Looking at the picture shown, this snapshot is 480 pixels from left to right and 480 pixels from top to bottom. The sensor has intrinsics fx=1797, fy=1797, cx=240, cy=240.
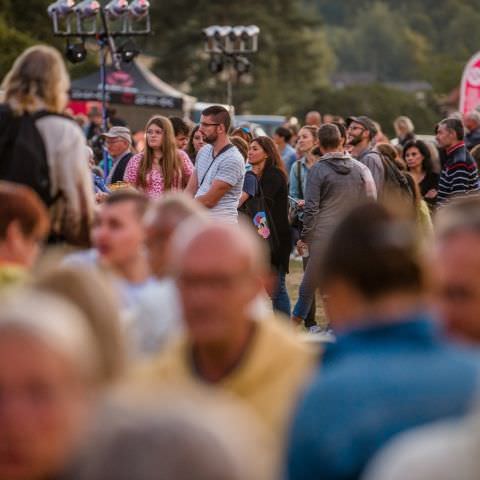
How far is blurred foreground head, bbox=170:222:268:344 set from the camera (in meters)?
4.36

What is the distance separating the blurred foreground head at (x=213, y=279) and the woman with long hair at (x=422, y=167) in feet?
40.0

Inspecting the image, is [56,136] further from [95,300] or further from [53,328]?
[53,328]

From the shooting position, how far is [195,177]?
41.4 ft

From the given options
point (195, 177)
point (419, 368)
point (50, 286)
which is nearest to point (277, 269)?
point (195, 177)

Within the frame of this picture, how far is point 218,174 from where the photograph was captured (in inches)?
481

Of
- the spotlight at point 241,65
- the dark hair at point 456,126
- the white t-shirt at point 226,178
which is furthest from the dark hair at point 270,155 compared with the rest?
the spotlight at point 241,65

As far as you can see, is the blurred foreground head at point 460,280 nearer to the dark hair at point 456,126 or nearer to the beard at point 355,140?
the beard at point 355,140

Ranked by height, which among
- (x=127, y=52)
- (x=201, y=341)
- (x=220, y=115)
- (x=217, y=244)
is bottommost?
(x=127, y=52)

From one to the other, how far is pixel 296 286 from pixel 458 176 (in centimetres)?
377

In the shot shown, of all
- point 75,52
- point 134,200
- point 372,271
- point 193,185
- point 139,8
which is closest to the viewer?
point 372,271

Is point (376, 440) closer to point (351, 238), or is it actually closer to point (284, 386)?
point (351, 238)

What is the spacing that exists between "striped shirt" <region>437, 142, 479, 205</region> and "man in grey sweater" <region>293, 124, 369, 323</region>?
2.17 metres

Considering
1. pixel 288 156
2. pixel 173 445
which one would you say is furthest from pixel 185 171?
pixel 173 445

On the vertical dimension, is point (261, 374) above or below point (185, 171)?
above
